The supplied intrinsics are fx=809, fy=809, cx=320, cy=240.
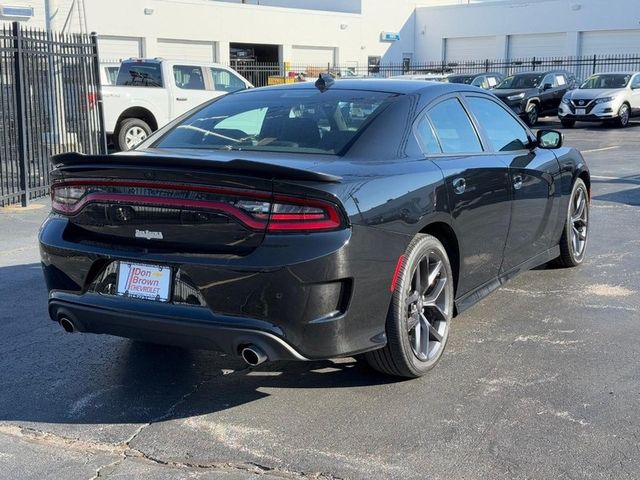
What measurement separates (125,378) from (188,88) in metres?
13.1

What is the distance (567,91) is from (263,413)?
80.9 ft

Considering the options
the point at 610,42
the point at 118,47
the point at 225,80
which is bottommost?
the point at 225,80

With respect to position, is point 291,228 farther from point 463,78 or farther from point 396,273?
point 463,78

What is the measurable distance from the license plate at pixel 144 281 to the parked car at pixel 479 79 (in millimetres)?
23626

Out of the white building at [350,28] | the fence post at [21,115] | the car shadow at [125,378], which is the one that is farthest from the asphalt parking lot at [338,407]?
the white building at [350,28]

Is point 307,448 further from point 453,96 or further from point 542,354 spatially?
point 453,96

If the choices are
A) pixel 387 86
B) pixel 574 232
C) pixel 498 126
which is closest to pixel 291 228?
pixel 387 86

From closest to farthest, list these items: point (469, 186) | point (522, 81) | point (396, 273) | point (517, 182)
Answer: point (396, 273)
point (469, 186)
point (517, 182)
point (522, 81)

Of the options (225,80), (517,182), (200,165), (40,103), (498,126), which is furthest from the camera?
(225,80)

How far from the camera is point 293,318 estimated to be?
3.71 meters

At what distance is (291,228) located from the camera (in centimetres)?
369

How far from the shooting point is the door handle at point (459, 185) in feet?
15.5

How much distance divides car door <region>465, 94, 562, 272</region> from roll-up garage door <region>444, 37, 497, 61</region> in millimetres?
44808

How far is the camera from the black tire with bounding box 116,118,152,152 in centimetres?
1622
